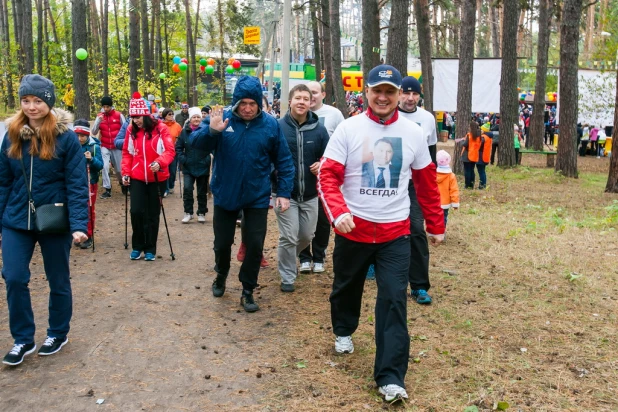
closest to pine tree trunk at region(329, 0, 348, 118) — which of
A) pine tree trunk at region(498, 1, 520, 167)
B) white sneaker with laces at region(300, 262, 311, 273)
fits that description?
pine tree trunk at region(498, 1, 520, 167)

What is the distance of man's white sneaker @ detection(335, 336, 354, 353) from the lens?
18.3ft

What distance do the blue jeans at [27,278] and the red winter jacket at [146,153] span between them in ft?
12.2

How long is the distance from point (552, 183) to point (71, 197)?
16489 millimetres

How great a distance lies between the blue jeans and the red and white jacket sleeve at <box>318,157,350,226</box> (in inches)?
84.8

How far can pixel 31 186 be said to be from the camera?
527 centimetres

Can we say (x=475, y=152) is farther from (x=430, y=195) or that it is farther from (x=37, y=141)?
(x=37, y=141)

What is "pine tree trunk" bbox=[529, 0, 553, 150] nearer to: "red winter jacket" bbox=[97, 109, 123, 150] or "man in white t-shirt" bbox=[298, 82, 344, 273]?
"red winter jacket" bbox=[97, 109, 123, 150]

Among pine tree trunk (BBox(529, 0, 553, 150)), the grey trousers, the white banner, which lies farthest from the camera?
pine tree trunk (BBox(529, 0, 553, 150))

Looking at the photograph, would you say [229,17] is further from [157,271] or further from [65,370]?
[65,370]

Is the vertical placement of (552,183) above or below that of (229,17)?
below

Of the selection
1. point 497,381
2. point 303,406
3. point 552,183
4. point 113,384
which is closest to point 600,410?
point 497,381

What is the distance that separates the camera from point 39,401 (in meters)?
4.71

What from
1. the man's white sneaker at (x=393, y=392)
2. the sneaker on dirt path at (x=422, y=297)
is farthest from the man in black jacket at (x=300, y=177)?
the man's white sneaker at (x=393, y=392)

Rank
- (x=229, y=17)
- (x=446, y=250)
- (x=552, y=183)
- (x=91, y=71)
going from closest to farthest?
(x=446, y=250) → (x=552, y=183) → (x=91, y=71) → (x=229, y=17)
